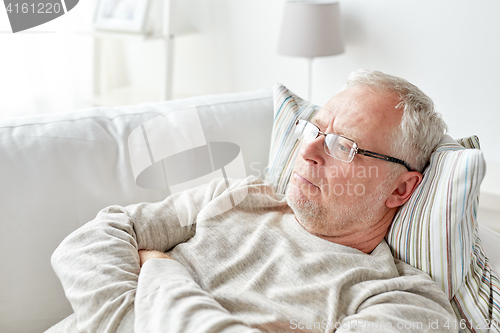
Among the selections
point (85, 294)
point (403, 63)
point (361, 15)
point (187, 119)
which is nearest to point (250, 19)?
point (361, 15)

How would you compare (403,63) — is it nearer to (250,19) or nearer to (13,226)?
(250,19)

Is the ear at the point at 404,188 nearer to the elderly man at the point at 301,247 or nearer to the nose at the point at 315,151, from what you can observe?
the elderly man at the point at 301,247

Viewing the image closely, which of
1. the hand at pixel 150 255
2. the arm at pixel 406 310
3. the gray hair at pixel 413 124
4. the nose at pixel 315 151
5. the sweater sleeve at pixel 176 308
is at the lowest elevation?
the arm at pixel 406 310

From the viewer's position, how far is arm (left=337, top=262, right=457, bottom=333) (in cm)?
86

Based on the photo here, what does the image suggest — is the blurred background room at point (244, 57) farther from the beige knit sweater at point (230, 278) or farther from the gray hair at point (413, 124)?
the beige knit sweater at point (230, 278)

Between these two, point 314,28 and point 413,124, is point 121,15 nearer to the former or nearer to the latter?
point 314,28

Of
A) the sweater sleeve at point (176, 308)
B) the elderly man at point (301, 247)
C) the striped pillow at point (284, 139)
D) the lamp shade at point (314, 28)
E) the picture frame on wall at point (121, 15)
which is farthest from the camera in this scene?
the picture frame on wall at point (121, 15)

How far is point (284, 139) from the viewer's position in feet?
4.47

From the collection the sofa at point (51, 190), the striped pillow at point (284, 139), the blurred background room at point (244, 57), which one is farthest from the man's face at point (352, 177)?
the blurred background room at point (244, 57)

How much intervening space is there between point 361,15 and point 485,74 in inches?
31.0

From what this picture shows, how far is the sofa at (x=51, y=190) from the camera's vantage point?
3.76ft

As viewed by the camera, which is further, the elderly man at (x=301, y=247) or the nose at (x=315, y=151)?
the nose at (x=315, y=151)

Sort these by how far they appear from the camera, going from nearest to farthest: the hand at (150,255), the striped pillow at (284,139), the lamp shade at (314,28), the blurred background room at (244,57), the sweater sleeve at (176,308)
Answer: the sweater sleeve at (176,308) → the hand at (150,255) → the striped pillow at (284,139) → the blurred background room at (244,57) → the lamp shade at (314,28)

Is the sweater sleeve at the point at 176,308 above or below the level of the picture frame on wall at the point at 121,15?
below
